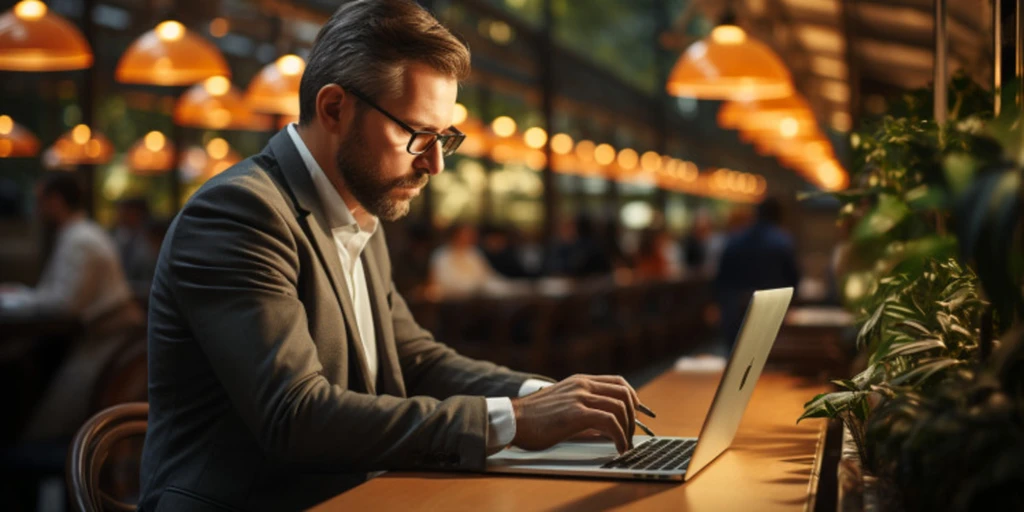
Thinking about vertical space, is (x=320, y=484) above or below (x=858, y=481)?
below

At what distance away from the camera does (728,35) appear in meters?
4.66

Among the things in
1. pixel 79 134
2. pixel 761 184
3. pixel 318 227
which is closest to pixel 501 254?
pixel 79 134

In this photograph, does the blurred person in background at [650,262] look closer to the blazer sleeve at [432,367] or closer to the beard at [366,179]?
the blazer sleeve at [432,367]

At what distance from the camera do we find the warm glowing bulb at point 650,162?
17564 mm

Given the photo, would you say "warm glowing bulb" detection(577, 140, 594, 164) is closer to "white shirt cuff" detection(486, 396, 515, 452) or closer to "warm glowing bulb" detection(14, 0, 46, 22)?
"warm glowing bulb" detection(14, 0, 46, 22)

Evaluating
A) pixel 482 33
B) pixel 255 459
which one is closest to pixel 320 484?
pixel 255 459

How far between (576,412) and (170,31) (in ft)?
13.8

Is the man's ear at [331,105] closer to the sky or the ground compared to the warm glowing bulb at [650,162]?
closer to the sky

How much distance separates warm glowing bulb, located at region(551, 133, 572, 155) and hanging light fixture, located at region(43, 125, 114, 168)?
4.82 metres

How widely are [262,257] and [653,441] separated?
0.74 meters

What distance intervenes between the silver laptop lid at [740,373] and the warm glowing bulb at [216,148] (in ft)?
42.2

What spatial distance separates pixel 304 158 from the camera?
85.1 inches

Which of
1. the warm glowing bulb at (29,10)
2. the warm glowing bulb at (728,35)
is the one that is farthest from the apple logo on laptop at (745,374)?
the warm glowing bulb at (29,10)

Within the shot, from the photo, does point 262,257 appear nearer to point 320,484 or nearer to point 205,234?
point 205,234
